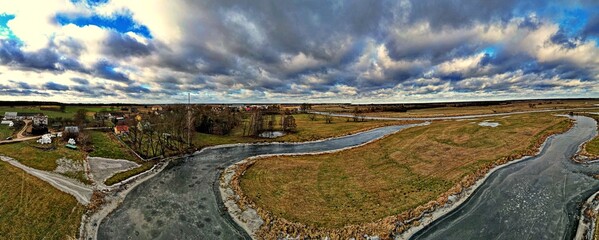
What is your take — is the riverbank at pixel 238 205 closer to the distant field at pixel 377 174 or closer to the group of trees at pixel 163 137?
the distant field at pixel 377 174

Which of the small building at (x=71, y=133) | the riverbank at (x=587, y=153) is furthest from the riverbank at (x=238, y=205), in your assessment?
the riverbank at (x=587, y=153)

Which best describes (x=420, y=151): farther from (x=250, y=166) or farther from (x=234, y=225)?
(x=234, y=225)

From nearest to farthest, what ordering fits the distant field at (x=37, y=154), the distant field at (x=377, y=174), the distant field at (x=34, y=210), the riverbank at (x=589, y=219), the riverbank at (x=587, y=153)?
1. the riverbank at (x=589, y=219)
2. the distant field at (x=34, y=210)
3. the distant field at (x=377, y=174)
4. the riverbank at (x=587, y=153)
5. the distant field at (x=37, y=154)

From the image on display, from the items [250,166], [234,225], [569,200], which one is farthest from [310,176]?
[569,200]

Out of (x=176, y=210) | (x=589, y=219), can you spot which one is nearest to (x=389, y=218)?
(x=589, y=219)

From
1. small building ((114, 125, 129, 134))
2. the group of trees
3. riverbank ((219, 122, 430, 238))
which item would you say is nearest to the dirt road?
riverbank ((219, 122, 430, 238))

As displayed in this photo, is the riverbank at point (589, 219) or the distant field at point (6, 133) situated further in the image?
the distant field at point (6, 133)
